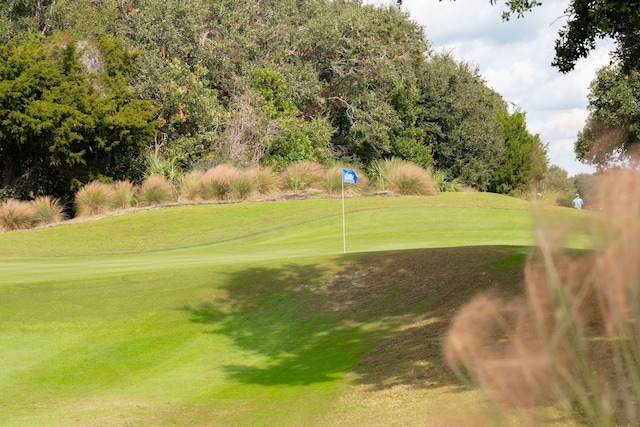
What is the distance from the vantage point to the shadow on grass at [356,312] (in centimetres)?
1088

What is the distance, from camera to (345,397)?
9.62 metres

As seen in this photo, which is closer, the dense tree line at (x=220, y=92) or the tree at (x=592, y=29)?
the tree at (x=592, y=29)

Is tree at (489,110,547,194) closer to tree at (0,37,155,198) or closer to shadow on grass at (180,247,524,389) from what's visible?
tree at (0,37,155,198)

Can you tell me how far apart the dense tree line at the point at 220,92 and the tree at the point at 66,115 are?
0.07 m

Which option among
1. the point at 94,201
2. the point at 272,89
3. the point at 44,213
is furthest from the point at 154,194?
the point at 272,89

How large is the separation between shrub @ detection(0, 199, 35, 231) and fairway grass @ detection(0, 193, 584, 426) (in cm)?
961

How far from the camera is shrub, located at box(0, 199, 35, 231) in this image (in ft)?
105

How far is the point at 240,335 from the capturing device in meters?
13.5

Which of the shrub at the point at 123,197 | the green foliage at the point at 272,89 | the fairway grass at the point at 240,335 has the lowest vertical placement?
the fairway grass at the point at 240,335

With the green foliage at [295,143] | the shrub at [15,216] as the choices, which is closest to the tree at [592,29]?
the shrub at [15,216]

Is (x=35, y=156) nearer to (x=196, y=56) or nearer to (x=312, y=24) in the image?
(x=196, y=56)

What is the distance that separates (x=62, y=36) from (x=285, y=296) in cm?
2858

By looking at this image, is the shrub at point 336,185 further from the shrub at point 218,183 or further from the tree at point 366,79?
the tree at point 366,79

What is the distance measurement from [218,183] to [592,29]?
23.7 meters
